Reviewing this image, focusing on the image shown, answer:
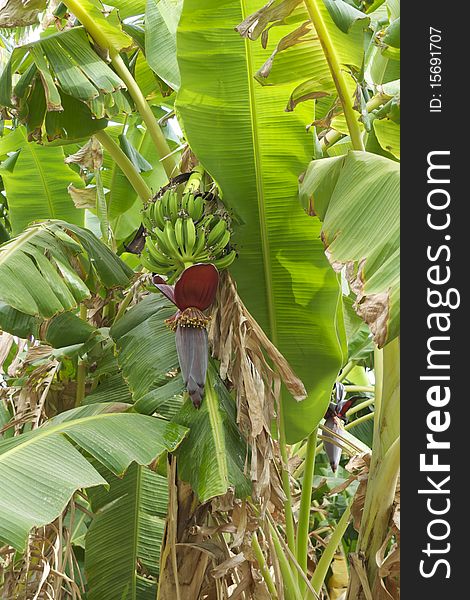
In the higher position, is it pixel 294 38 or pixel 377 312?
pixel 294 38

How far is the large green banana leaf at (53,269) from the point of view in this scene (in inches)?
52.1

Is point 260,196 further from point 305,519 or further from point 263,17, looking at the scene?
point 305,519

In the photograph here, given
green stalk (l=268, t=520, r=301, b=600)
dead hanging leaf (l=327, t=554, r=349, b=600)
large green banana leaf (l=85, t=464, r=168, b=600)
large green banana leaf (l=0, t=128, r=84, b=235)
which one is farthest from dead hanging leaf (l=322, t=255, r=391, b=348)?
dead hanging leaf (l=327, t=554, r=349, b=600)

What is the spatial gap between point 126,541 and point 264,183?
0.78m

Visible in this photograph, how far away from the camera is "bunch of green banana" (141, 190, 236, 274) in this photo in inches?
49.6

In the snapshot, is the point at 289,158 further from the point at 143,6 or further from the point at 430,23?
the point at 143,6

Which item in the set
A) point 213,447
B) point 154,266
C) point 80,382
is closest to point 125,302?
point 80,382

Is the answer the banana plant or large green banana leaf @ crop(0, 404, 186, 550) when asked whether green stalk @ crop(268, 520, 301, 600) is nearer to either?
the banana plant

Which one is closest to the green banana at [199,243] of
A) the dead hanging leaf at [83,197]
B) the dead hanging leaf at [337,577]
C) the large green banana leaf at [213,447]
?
the large green banana leaf at [213,447]

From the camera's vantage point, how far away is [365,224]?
3.55 ft

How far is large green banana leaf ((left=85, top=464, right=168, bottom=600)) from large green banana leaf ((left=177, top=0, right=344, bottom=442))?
0.36 m

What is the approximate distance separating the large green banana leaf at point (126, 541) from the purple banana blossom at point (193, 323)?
397 mm

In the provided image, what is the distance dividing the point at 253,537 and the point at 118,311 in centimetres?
68

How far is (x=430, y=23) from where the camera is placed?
1.10m
